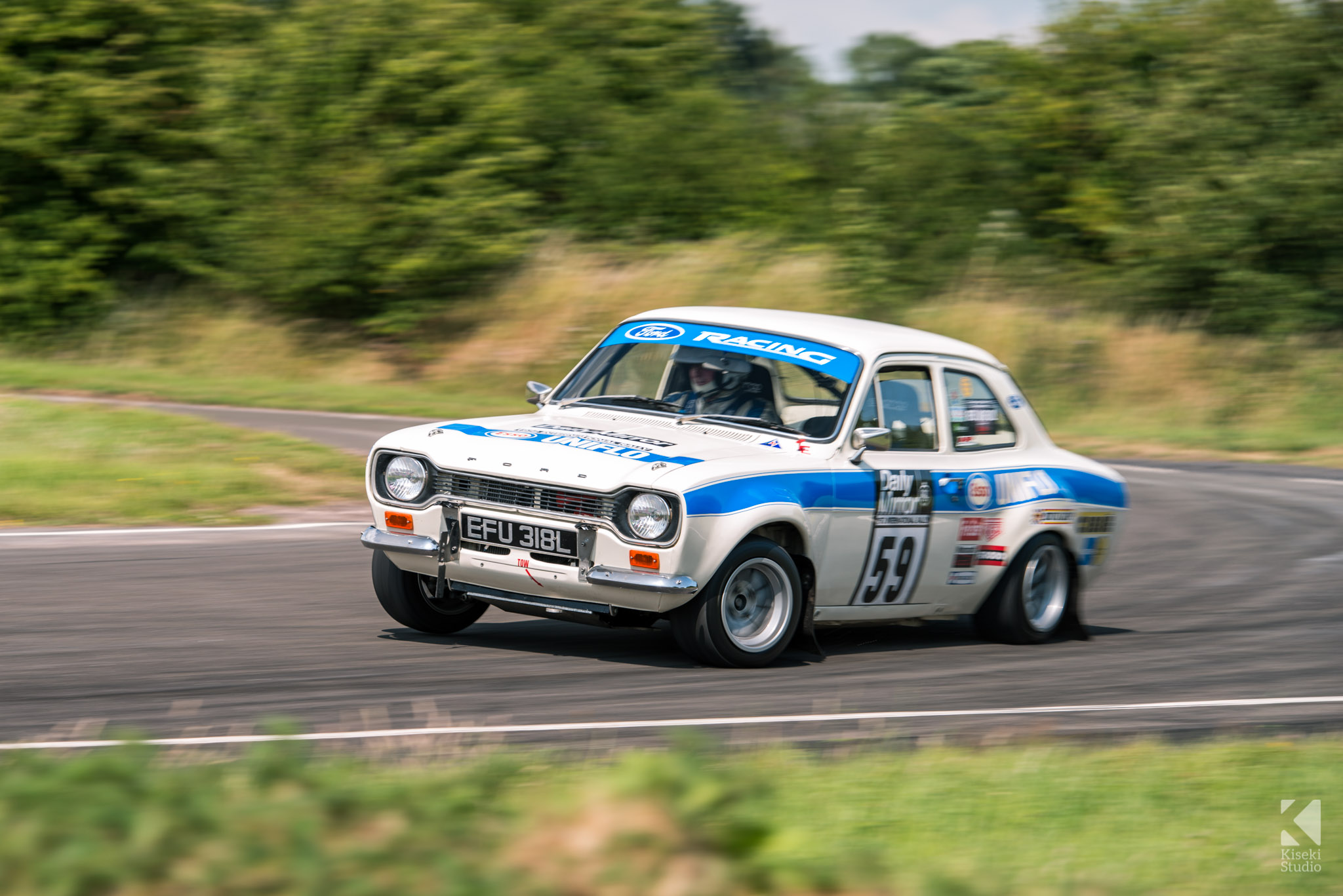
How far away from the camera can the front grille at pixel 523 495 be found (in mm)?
7234

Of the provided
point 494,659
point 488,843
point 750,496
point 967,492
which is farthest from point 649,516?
point 488,843

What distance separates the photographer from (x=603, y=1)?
1449 inches

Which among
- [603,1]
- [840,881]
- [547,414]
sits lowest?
[840,881]

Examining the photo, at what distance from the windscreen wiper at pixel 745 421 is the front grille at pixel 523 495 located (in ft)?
A: 3.79

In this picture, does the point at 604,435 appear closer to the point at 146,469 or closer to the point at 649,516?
the point at 649,516

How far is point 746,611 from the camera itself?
769 cm

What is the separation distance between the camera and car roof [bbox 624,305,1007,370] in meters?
8.59

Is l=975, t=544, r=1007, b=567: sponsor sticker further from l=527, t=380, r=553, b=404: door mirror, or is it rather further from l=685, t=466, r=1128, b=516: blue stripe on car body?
l=527, t=380, r=553, b=404: door mirror

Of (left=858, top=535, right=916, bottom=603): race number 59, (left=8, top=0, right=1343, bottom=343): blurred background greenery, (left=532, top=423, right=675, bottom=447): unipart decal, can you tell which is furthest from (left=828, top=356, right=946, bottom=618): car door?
(left=8, top=0, right=1343, bottom=343): blurred background greenery

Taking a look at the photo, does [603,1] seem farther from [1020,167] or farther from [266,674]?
[266,674]

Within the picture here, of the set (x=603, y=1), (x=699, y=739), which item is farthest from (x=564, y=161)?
(x=699, y=739)

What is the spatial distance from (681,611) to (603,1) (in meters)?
31.4

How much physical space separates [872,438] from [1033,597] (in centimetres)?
178

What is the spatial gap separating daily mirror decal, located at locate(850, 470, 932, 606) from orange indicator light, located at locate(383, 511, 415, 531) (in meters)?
2.24
